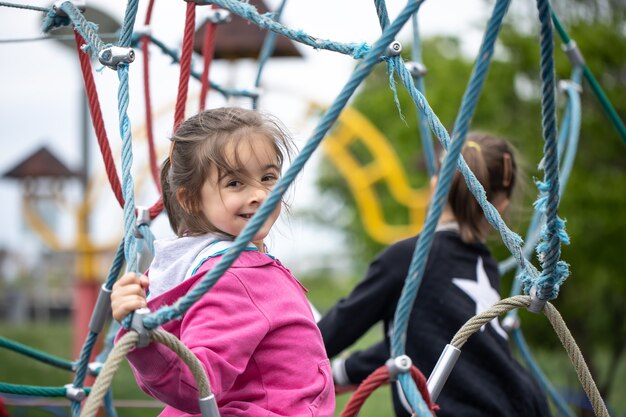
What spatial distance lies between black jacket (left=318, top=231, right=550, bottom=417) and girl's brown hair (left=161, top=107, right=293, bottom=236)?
805mm

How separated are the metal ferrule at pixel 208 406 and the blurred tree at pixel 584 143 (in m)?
3.81

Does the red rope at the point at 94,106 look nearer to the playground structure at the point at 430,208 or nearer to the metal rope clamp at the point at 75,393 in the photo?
the playground structure at the point at 430,208

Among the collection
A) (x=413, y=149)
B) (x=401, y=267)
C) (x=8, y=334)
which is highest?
(x=401, y=267)

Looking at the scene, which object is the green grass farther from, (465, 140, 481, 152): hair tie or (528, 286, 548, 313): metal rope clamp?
(528, 286, 548, 313): metal rope clamp

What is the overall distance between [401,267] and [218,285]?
39.0 inches

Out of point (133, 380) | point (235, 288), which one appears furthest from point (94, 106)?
point (133, 380)

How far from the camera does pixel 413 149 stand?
7.94 m

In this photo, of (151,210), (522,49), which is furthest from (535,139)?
(151,210)

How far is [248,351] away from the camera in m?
1.50

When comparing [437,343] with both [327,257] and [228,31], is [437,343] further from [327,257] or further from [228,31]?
[327,257]

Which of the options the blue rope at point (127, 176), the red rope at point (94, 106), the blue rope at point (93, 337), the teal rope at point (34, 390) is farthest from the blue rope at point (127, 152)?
the teal rope at point (34, 390)

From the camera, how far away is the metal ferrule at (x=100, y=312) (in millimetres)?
2002

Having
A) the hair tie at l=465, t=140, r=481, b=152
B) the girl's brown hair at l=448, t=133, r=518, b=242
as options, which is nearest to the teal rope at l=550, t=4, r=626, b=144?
the girl's brown hair at l=448, t=133, r=518, b=242

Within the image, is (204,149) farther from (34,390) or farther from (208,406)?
(34,390)
